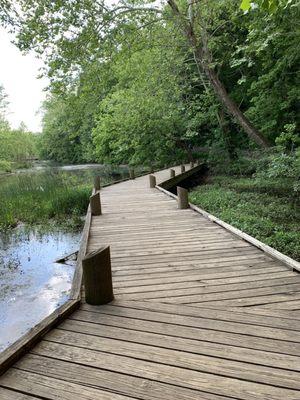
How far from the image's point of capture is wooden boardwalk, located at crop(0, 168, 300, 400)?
204 cm

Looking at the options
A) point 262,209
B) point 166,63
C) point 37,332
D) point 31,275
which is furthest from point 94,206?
point 166,63

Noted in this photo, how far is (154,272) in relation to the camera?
4074mm

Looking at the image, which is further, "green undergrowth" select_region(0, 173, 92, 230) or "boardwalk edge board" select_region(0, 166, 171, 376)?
"green undergrowth" select_region(0, 173, 92, 230)

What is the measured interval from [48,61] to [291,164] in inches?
323

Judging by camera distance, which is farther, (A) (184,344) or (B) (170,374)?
(A) (184,344)

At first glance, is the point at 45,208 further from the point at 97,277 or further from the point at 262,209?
the point at 97,277

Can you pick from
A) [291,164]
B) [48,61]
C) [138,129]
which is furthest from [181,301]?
[138,129]

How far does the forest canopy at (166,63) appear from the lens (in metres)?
10.3

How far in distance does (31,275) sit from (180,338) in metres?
4.89

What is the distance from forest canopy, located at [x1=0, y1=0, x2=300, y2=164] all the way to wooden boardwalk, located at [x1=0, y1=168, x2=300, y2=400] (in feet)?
17.0

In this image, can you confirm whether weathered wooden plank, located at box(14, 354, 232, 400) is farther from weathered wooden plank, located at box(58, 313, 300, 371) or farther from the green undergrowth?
the green undergrowth

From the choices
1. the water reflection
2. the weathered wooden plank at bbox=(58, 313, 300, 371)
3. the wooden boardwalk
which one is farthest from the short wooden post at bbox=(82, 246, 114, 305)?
the water reflection

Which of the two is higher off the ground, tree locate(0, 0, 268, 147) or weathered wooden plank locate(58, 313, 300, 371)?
tree locate(0, 0, 268, 147)

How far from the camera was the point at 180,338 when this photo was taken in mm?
2582
